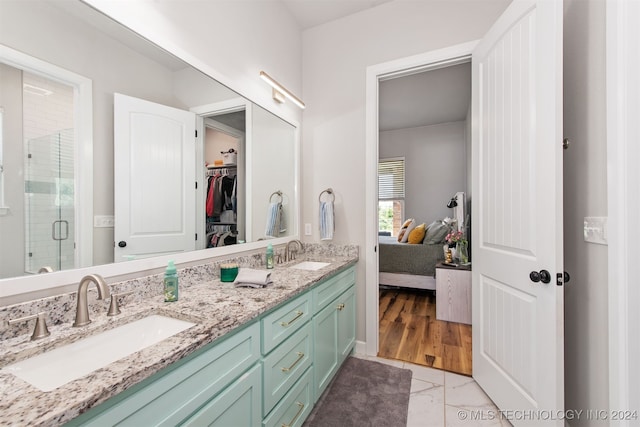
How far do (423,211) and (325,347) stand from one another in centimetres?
460

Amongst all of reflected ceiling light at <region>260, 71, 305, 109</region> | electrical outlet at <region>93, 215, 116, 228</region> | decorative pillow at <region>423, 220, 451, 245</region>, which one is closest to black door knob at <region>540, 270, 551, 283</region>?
electrical outlet at <region>93, 215, 116, 228</region>

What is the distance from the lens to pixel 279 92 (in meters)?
2.19

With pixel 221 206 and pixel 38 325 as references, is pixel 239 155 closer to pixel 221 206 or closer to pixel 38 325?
pixel 221 206

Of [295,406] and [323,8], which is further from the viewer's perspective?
[323,8]

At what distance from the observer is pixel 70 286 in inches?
38.2

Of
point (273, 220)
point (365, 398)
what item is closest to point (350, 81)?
point (273, 220)

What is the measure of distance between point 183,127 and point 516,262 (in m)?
1.89

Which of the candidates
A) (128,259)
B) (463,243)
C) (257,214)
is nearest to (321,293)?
(257,214)

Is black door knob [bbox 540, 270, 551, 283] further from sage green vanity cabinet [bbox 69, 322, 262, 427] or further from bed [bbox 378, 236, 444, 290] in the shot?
bed [bbox 378, 236, 444, 290]

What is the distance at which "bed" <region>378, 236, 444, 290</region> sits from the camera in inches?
143

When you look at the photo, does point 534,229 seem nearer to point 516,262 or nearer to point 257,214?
point 516,262

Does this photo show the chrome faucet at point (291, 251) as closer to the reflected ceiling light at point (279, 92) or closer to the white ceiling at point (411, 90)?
the reflected ceiling light at point (279, 92)

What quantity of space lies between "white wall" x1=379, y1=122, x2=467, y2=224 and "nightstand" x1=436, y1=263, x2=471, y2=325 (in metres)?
2.75

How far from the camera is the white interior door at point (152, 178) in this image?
116 cm
